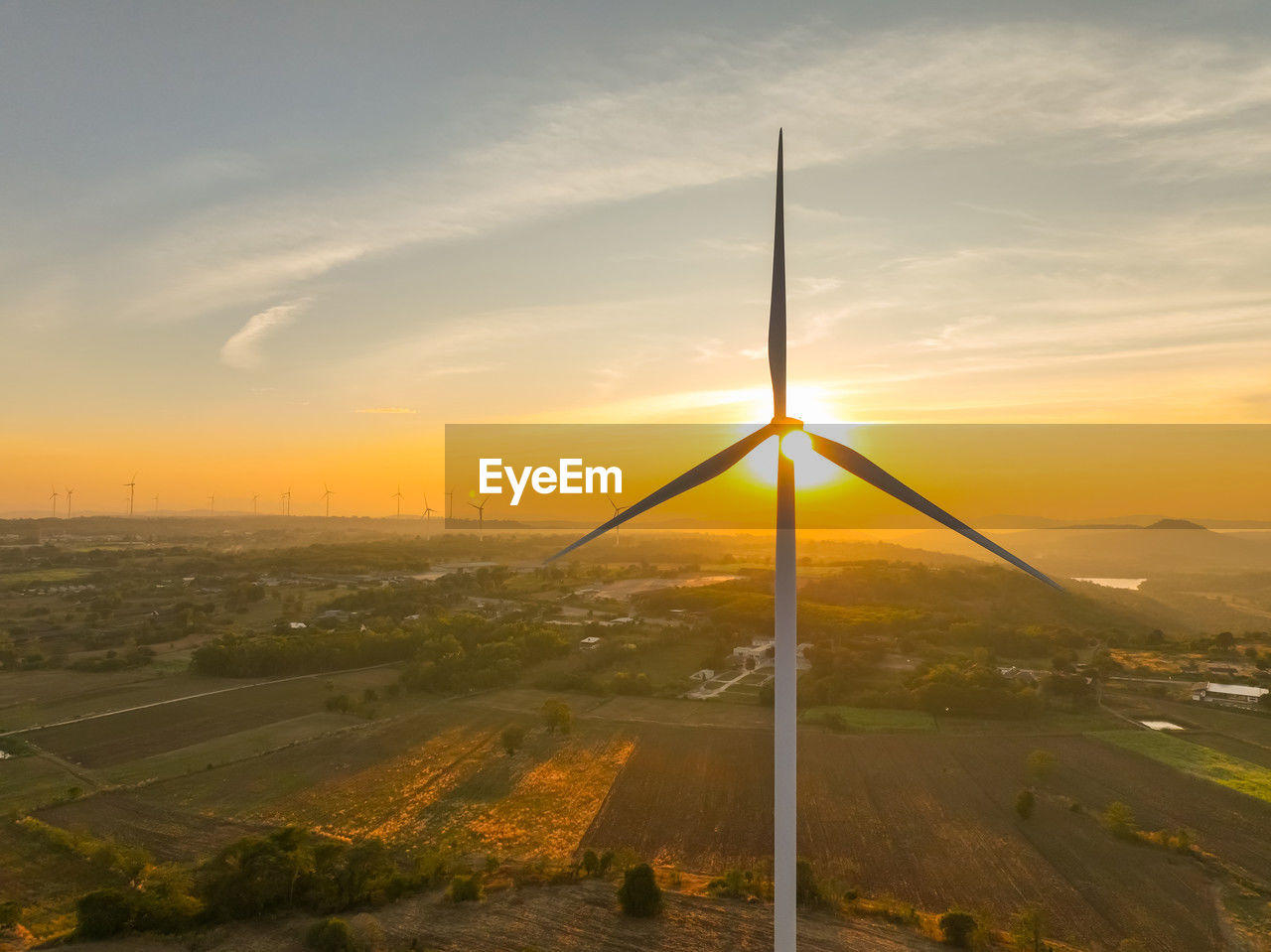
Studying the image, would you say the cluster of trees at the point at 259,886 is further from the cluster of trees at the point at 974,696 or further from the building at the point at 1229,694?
the building at the point at 1229,694

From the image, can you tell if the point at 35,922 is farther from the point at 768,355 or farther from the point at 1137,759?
the point at 1137,759

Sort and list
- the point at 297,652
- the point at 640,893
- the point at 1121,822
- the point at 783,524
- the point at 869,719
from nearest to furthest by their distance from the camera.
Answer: the point at 783,524, the point at 640,893, the point at 1121,822, the point at 869,719, the point at 297,652

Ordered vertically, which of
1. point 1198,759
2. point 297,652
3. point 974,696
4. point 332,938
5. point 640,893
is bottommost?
point 1198,759

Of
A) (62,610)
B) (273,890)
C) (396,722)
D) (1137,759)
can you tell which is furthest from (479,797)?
(62,610)

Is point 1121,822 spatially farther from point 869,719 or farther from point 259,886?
point 259,886

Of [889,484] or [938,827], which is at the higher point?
[889,484]

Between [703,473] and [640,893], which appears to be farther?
[640,893]

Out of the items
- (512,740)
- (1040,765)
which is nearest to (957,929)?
(1040,765)
